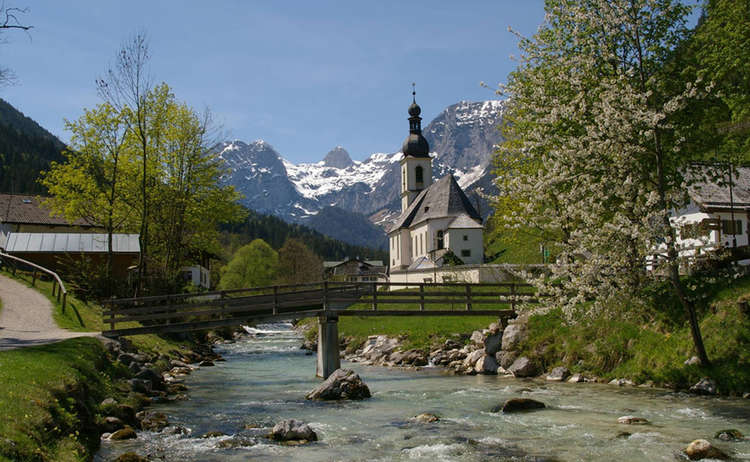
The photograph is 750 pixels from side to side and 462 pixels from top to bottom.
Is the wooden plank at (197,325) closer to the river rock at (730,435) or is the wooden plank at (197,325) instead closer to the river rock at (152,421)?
the river rock at (152,421)

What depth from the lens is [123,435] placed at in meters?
12.5

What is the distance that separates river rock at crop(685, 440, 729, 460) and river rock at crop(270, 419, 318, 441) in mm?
7375

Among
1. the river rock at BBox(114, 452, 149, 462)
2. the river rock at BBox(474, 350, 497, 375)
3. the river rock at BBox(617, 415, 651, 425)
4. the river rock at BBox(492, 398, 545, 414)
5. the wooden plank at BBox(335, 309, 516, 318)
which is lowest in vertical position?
the river rock at BBox(474, 350, 497, 375)

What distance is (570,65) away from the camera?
18.3 meters

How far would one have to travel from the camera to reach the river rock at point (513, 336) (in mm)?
25234

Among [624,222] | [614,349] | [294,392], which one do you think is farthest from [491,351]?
[624,222]

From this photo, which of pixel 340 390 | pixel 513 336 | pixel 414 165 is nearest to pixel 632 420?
pixel 340 390

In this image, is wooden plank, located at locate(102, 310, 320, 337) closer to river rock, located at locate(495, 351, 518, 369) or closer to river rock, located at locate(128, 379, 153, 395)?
river rock, located at locate(128, 379, 153, 395)

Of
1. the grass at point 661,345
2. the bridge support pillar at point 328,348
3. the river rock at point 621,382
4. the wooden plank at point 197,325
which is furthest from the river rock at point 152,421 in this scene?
the river rock at point 621,382

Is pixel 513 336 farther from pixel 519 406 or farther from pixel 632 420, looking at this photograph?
pixel 632 420

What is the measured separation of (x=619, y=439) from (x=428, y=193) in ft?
228

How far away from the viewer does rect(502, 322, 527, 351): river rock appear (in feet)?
82.8

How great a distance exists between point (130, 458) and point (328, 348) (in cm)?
1423

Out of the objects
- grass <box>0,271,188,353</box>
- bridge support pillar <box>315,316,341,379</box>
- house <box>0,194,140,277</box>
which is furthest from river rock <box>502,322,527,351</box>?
house <box>0,194,140,277</box>
